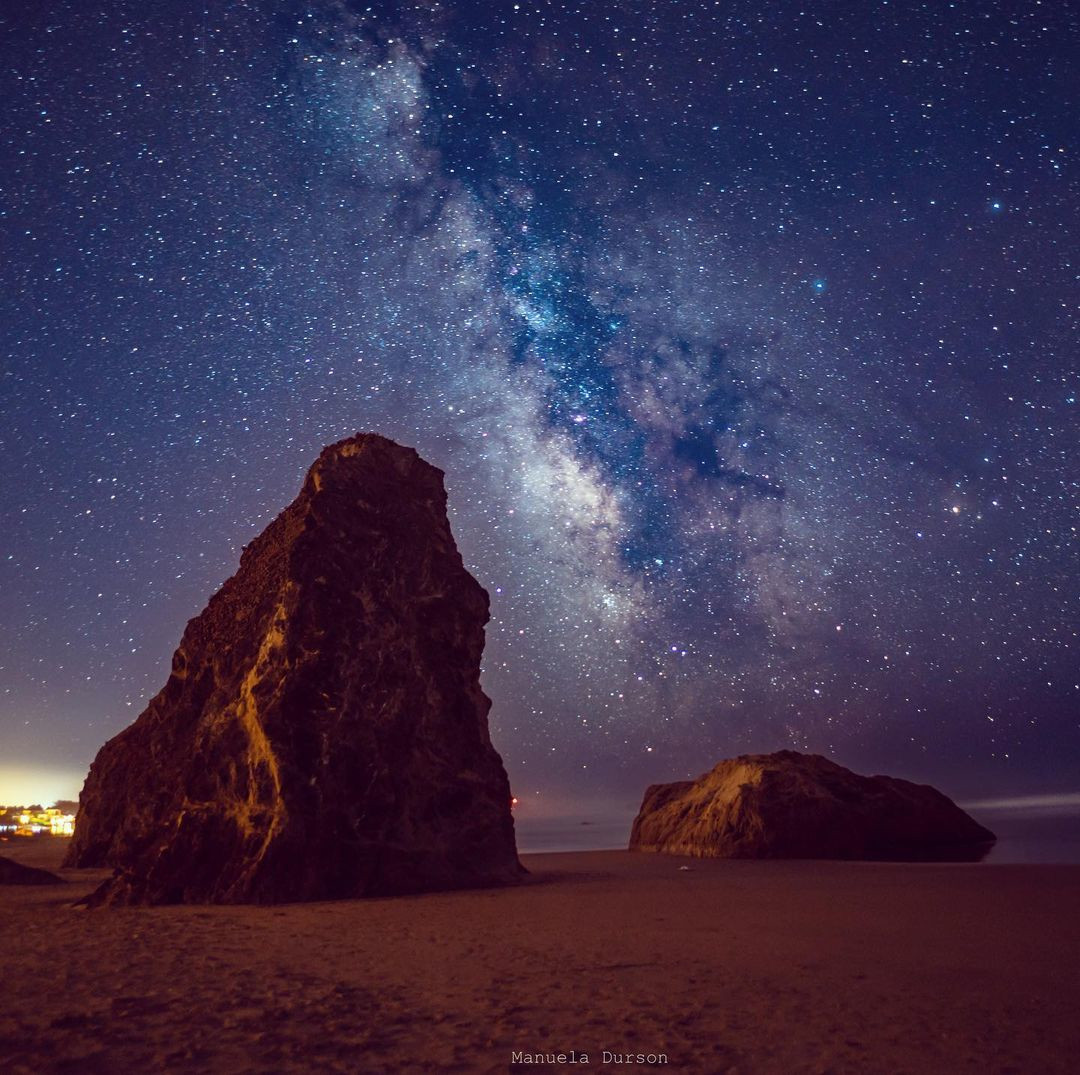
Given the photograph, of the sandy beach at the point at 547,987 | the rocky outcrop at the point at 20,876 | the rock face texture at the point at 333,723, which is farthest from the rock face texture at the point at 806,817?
the rocky outcrop at the point at 20,876

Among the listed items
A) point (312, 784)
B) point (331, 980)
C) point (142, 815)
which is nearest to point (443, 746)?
point (312, 784)

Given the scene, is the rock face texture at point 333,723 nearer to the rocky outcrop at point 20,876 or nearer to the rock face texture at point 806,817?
the rocky outcrop at point 20,876

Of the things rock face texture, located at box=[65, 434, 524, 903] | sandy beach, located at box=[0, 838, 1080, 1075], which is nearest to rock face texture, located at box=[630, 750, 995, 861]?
rock face texture, located at box=[65, 434, 524, 903]

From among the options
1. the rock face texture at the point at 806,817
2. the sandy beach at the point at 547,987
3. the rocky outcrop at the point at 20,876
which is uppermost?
the rock face texture at the point at 806,817

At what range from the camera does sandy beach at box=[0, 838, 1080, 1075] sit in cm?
473

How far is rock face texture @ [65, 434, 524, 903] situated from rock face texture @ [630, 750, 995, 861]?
10.8 meters

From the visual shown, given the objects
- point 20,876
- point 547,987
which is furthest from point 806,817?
point 20,876

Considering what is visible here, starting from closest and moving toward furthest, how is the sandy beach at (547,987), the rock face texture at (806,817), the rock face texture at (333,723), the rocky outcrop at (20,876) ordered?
the sandy beach at (547,987) < the rock face texture at (333,723) < the rocky outcrop at (20,876) < the rock face texture at (806,817)

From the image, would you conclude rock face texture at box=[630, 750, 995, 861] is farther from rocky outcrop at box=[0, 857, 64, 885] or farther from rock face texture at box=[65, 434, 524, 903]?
rocky outcrop at box=[0, 857, 64, 885]

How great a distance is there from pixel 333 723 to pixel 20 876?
324 inches

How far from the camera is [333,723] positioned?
14266mm

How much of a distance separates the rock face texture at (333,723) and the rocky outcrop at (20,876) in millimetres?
2469

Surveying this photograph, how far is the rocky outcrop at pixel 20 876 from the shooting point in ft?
52.1

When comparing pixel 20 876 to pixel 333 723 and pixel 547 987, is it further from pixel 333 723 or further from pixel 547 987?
pixel 547 987
